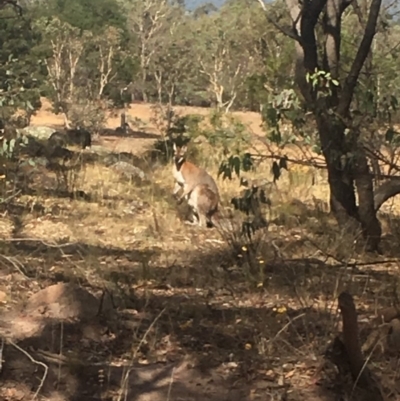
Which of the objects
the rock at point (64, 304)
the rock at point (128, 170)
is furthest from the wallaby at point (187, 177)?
the rock at point (64, 304)

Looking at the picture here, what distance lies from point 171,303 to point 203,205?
395 cm

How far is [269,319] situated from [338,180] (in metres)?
2.75

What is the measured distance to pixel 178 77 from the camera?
27.6 metres

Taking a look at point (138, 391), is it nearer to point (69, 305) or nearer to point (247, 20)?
point (69, 305)

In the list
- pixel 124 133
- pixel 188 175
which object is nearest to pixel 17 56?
pixel 124 133

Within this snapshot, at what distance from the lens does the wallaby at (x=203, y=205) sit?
31.2 feet

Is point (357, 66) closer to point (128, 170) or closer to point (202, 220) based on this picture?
point (202, 220)

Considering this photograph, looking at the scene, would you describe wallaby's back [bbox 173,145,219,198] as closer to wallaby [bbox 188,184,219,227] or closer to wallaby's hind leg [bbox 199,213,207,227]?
wallaby [bbox 188,184,219,227]

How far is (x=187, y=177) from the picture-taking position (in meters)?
10.5

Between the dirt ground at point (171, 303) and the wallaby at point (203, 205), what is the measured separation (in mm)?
306

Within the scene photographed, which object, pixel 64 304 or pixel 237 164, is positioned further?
pixel 64 304

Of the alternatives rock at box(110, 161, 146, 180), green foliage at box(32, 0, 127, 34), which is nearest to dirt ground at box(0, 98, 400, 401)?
rock at box(110, 161, 146, 180)

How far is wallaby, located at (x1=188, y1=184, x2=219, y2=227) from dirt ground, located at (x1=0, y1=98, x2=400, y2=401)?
306 mm

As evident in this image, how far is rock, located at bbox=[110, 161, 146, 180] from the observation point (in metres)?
12.3
